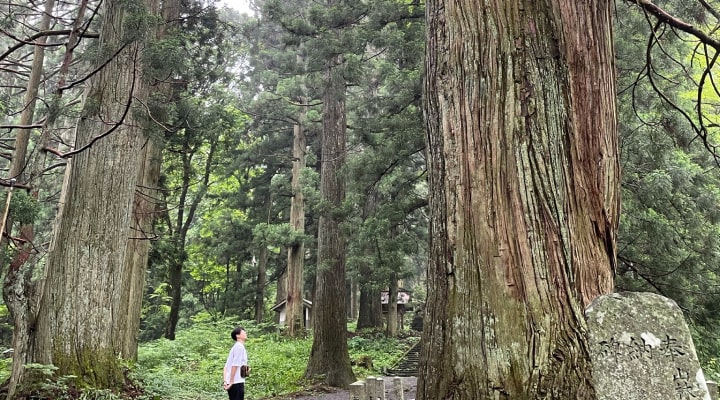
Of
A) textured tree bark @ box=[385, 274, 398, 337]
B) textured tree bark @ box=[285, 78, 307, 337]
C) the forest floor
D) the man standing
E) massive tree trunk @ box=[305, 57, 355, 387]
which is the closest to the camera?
the man standing

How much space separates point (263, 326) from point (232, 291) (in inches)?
138

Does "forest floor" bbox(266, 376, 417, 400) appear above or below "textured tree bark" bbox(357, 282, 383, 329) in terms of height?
below

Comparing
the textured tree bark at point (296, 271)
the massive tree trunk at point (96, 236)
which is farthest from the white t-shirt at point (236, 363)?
the textured tree bark at point (296, 271)

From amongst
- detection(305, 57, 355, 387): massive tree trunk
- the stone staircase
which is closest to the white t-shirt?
detection(305, 57, 355, 387): massive tree trunk

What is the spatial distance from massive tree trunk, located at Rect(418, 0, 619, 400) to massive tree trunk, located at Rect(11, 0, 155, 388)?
12.6ft

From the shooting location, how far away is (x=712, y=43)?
8.89 feet

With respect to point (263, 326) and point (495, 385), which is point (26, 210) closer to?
point (495, 385)

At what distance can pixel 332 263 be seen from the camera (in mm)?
10547

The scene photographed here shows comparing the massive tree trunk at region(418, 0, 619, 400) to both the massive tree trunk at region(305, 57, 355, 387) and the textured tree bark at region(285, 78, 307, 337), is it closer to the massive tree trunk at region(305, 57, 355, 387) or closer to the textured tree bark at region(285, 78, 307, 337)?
the massive tree trunk at region(305, 57, 355, 387)

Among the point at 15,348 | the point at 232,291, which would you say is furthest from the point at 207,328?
the point at 15,348

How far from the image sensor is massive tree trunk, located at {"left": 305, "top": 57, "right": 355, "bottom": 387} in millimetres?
10023

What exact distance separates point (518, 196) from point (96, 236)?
518 cm

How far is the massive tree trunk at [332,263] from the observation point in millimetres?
10023

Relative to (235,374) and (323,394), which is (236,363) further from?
(323,394)
